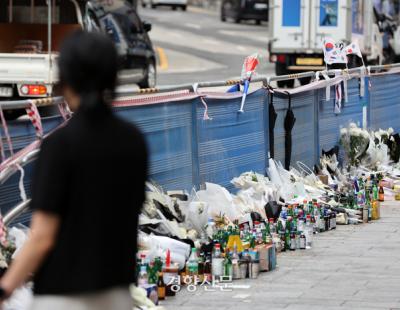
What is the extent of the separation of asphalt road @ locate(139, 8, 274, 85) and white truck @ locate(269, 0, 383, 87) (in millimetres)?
3825

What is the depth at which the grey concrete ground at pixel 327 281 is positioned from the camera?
8055 millimetres

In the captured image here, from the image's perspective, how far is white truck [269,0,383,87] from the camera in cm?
3097

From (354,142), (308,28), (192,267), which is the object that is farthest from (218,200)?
(308,28)

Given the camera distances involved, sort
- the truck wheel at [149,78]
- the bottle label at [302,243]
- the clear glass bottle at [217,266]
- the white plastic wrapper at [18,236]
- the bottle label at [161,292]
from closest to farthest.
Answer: the white plastic wrapper at [18,236]
the bottle label at [161,292]
the clear glass bottle at [217,266]
the bottle label at [302,243]
the truck wheel at [149,78]

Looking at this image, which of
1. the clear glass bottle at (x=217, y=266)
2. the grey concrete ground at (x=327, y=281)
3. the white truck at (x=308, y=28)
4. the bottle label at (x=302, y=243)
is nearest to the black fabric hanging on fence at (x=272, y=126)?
the grey concrete ground at (x=327, y=281)

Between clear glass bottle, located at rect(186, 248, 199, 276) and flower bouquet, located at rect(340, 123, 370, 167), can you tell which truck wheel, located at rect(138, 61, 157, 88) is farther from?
clear glass bottle, located at rect(186, 248, 199, 276)

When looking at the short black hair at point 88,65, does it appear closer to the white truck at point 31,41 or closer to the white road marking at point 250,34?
the white truck at point 31,41

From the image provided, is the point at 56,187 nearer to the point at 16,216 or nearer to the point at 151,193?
the point at 16,216

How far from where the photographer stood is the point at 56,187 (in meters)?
4.26

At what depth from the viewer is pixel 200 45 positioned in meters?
51.3

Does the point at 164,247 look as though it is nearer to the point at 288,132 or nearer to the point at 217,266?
the point at 217,266

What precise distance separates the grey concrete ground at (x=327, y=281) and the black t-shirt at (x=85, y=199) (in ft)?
12.1

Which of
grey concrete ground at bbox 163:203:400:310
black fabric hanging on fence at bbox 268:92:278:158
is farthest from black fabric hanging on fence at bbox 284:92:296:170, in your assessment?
grey concrete ground at bbox 163:203:400:310

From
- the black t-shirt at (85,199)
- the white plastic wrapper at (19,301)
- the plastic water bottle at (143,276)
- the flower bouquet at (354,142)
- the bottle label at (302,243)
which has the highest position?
the black t-shirt at (85,199)
